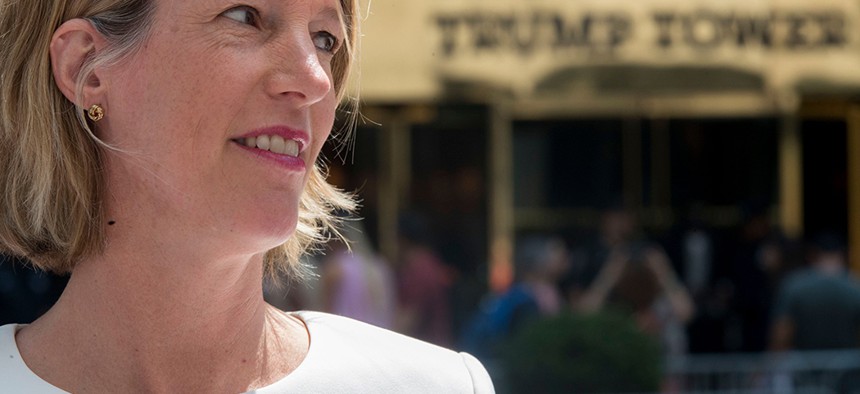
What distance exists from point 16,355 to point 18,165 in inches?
9.6

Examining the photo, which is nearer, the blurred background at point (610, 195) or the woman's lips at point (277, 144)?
the woman's lips at point (277, 144)

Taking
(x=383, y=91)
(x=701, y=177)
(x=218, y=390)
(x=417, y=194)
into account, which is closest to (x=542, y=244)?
(x=383, y=91)

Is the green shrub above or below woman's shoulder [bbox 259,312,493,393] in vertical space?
below

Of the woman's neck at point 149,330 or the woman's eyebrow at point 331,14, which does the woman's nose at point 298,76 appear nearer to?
the woman's eyebrow at point 331,14

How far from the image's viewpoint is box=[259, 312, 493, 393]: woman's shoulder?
159 centimetres

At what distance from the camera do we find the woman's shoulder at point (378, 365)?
159cm

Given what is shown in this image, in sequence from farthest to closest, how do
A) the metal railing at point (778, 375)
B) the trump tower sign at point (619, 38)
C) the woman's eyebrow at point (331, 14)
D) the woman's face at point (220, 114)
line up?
the trump tower sign at point (619, 38)
the metal railing at point (778, 375)
the woman's eyebrow at point (331, 14)
the woman's face at point (220, 114)

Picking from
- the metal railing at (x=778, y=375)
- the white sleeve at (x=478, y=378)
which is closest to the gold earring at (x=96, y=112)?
the white sleeve at (x=478, y=378)

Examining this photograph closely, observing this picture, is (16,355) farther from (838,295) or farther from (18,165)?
(838,295)

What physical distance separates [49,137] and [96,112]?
0.26 feet

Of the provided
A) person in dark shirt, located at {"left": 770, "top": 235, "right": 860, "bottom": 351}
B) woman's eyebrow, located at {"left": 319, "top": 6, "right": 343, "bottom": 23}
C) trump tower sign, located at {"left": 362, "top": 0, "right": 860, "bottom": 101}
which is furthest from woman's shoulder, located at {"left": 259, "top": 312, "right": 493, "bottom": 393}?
trump tower sign, located at {"left": 362, "top": 0, "right": 860, "bottom": 101}

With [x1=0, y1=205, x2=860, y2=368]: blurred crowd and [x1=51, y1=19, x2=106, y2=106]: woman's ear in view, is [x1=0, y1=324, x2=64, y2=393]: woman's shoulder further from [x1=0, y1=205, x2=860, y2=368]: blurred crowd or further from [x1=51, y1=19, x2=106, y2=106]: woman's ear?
[x1=0, y1=205, x2=860, y2=368]: blurred crowd

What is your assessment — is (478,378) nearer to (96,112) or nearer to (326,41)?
(326,41)

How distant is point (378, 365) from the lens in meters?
1.63
